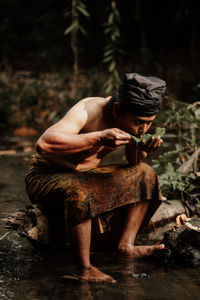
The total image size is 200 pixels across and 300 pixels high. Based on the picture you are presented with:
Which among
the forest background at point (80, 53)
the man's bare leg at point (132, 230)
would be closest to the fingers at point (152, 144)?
the man's bare leg at point (132, 230)

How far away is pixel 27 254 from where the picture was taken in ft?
9.57

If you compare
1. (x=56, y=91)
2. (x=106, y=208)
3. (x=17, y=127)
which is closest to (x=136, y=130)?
(x=106, y=208)

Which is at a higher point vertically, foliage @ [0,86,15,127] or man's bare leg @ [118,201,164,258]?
man's bare leg @ [118,201,164,258]

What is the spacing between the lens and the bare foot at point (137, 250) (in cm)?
287

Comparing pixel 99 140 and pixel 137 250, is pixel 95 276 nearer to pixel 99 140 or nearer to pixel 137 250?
pixel 137 250

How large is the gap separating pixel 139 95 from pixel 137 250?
1.02m

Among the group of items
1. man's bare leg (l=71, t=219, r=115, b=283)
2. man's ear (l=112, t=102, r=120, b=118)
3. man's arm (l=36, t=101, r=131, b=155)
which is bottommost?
man's bare leg (l=71, t=219, r=115, b=283)

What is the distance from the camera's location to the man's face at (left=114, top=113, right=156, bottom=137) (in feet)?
8.82

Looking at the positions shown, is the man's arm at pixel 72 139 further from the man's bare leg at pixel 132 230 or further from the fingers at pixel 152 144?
the man's bare leg at pixel 132 230

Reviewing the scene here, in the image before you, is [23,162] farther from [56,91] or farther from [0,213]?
[56,91]

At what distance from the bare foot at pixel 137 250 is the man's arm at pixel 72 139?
31.1 inches

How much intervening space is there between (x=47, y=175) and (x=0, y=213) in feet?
3.55

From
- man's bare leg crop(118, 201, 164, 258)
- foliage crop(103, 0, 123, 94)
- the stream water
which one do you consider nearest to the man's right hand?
man's bare leg crop(118, 201, 164, 258)

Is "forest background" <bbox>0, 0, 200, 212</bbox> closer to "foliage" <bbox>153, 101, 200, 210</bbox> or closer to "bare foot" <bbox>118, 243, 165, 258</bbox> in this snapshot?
"foliage" <bbox>153, 101, 200, 210</bbox>
